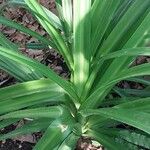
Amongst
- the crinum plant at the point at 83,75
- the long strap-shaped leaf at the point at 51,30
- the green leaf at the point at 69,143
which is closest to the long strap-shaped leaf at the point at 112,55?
the crinum plant at the point at 83,75

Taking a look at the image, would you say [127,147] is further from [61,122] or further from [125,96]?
[61,122]

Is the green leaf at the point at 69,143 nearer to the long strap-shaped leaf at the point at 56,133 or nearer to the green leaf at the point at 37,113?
the long strap-shaped leaf at the point at 56,133

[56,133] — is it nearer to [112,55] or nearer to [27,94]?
[27,94]

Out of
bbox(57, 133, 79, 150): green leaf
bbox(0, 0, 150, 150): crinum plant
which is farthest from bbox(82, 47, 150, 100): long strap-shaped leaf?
bbox(57, 133, 79, 150): green leaf

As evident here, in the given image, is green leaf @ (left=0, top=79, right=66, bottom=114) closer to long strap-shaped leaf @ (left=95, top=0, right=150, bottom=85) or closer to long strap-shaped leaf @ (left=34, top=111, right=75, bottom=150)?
long strap-shaped leaf @ (left=34, top=111, right=75, bottom=150)

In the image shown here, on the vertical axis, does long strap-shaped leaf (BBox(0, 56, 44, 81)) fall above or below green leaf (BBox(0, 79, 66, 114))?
above

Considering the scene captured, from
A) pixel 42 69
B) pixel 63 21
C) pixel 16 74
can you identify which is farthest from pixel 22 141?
pixel 42 69

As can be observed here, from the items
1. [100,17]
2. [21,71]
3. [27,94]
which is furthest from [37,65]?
[21,71]
